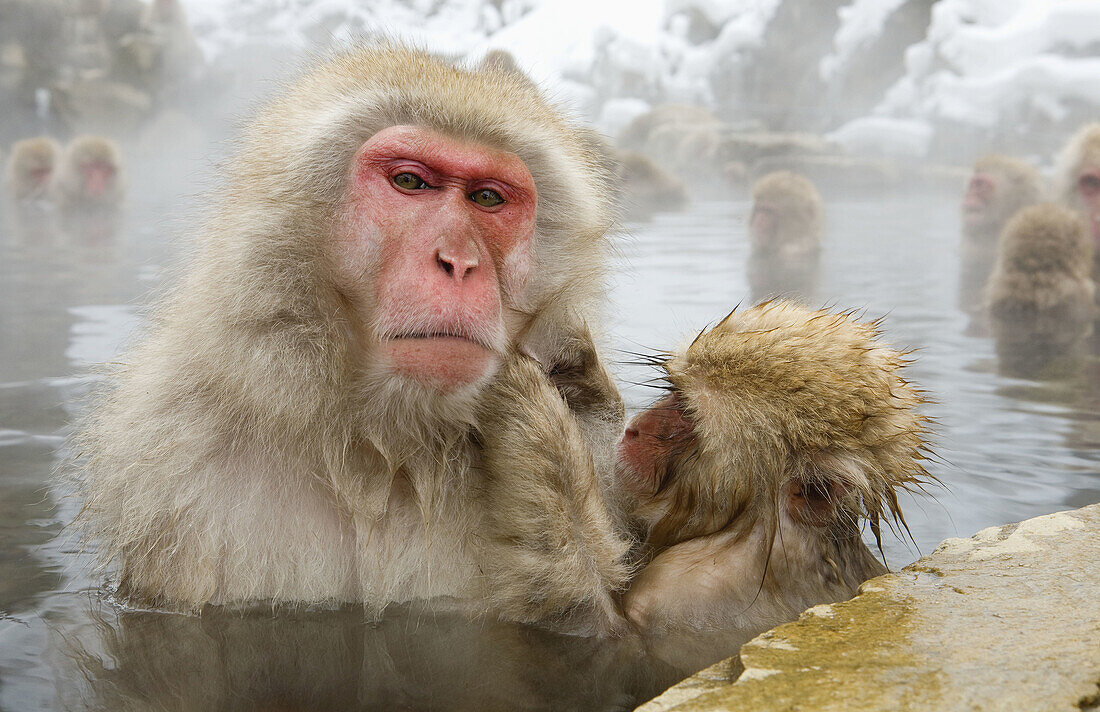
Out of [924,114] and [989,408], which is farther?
[924,114]

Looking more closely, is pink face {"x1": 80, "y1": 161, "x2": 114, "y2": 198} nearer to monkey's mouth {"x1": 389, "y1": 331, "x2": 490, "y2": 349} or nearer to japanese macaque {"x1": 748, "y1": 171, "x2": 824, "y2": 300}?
japanese macaque {"x1": 748, "y1": 171, "x2": 824, "y2": 300}

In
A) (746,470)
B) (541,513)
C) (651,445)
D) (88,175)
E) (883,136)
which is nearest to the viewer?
(541,513)

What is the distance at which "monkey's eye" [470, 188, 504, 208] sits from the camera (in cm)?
262

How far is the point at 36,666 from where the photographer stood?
241cm

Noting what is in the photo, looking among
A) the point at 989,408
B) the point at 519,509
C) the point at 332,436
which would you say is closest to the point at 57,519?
the point at 332,436

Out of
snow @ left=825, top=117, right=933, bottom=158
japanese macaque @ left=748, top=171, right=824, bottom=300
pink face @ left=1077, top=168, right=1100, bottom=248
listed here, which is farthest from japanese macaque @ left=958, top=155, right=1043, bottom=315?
japanese macaque @ left=748, top=171, right=824, bottom=300

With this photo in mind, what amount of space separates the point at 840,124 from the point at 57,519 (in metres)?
7.28

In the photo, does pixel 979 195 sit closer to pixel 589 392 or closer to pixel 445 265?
pixel 589 392

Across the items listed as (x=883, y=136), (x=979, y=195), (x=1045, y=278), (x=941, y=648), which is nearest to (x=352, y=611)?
(x=941, y=648)

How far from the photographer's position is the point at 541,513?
98.0 inches

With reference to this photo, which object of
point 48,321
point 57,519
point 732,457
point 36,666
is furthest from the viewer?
point 48,321

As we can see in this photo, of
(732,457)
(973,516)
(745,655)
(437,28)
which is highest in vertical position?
(437,28)

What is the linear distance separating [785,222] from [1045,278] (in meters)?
2.19

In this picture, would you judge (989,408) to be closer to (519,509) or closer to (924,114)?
(519,509)
